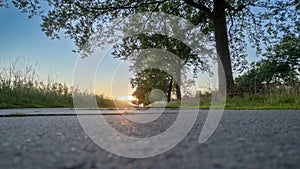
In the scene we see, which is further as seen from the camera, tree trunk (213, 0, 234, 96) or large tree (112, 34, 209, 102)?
large tree (112, 34, 209, 102)

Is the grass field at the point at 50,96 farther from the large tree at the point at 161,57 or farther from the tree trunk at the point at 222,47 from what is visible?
the large tree at the point at 161,57

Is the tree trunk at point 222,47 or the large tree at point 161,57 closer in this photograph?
the tree trunk at point 222,47

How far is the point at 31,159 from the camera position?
57cm

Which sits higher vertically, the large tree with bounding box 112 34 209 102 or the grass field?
the large tree with bounding box 112 34 209 102

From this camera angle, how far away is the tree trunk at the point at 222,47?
10016 millimetres

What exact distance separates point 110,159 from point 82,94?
11.2 meters

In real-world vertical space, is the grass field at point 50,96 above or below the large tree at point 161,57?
below

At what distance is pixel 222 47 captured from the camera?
10516 mm

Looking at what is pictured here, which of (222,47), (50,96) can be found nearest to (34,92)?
(50,96)

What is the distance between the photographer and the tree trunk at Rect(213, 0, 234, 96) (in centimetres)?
1002

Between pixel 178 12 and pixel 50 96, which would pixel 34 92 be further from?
pixel 178 12

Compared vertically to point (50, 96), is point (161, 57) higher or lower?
higher

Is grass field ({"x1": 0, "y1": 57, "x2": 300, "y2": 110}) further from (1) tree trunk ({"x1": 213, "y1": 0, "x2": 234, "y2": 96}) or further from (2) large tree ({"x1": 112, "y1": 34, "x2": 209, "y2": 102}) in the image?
(2) large tree ({"x1": 112, "y1": 34, "x2": 209, "y2": 102})

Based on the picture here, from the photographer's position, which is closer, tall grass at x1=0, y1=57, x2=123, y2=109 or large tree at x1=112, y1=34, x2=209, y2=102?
tall grass at x1=0, y1=57, x2=123, y2=109
